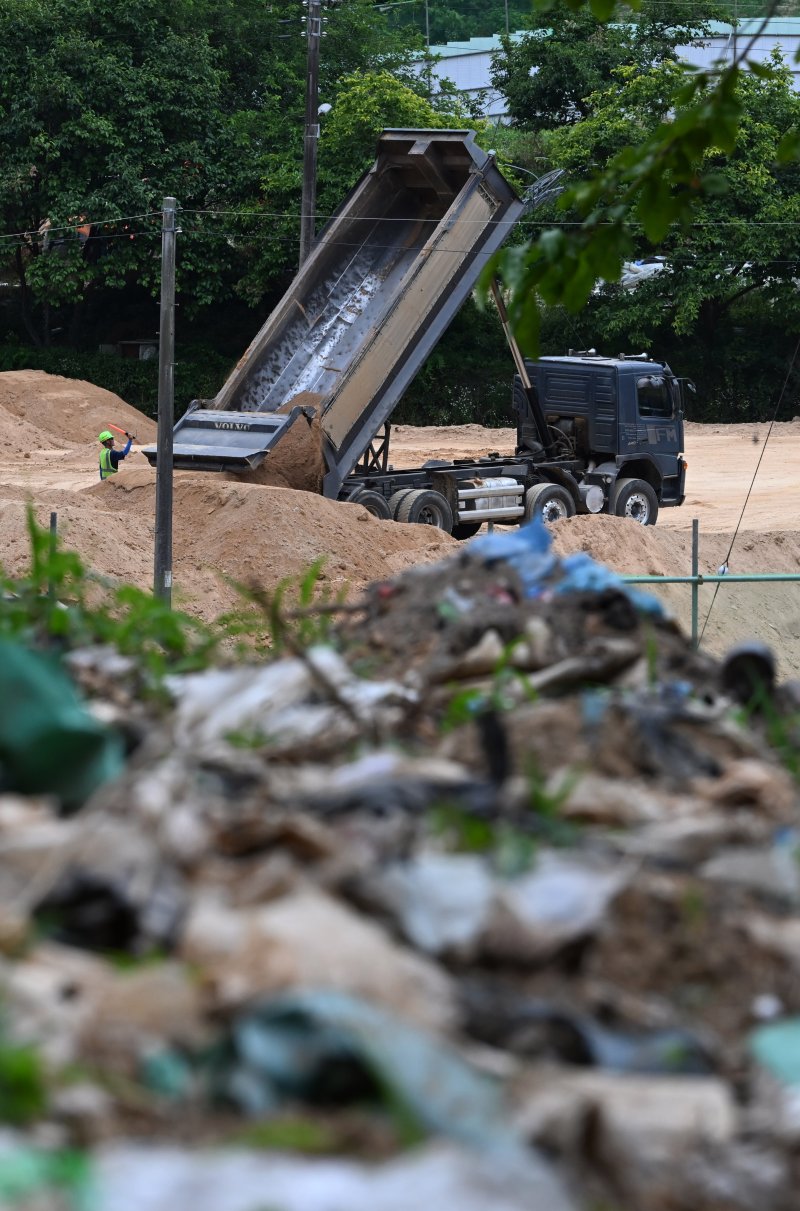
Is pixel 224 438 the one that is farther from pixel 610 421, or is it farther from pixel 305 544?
pixel 610 421

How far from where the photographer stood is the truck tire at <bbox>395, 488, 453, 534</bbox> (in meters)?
20.4

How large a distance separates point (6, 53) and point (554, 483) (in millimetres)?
23169

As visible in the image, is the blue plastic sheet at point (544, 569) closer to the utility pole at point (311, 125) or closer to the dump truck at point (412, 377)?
the dump truck at point (412, 377)

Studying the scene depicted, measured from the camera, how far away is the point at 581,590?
4.44 meters

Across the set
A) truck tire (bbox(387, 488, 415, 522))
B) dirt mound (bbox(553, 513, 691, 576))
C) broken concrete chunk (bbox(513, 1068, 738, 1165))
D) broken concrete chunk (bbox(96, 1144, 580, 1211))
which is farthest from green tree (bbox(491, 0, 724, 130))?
broken concrete chunk (bbox(96, 1144, 580, 1211))

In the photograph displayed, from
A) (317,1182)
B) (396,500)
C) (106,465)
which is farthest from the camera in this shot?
(106,465)

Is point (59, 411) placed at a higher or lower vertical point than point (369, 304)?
lower

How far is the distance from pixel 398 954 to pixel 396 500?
1825 cm

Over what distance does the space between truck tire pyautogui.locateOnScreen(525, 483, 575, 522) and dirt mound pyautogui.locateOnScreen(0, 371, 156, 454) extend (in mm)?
15055

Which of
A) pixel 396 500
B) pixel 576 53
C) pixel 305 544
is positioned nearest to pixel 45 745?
pixel 305 544

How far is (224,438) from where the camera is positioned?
1928 centimetres

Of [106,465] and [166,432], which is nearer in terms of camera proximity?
[166,432]

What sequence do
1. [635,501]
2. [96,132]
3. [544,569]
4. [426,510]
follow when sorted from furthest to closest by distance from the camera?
1. [96,132]
2. [635,501]
3. [426,510]
4. [544,569]

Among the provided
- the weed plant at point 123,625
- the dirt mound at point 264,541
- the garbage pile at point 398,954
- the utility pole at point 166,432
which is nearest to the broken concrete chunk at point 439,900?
the garbage pile at point 398,954
